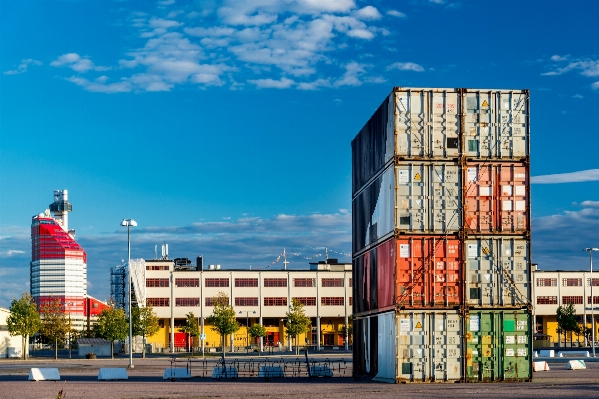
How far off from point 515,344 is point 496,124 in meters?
8.34

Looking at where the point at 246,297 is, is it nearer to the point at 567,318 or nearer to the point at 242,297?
the point at 242,297

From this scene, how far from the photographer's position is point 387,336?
34.3 metres

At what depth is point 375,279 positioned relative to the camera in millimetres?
37062

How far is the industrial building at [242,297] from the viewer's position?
373 ft

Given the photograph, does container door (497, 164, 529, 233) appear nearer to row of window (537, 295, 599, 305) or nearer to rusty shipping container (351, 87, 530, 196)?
rusty shipping container (351, 87, 530, 196)

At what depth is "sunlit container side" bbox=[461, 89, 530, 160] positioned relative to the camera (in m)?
33.7

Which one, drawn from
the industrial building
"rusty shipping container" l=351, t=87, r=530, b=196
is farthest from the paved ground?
the industrial building

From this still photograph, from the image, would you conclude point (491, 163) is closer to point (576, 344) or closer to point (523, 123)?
point (523, 123)

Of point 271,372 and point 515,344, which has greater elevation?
point 515,344

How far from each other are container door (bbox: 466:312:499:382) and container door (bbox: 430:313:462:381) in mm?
393

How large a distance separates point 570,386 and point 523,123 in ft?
32.6

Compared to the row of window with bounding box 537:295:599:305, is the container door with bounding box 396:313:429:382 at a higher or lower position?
higher

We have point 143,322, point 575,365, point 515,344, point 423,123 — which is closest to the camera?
point 515,344

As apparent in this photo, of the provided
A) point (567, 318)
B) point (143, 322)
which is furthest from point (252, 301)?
point (567, 318)
